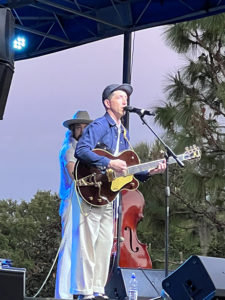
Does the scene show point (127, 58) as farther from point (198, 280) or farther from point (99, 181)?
point (198, 280)

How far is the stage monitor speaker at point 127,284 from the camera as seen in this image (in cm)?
464

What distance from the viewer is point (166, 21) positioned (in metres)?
6.98

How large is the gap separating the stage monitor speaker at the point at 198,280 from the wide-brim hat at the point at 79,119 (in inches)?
91.6

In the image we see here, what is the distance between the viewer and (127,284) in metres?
4.64

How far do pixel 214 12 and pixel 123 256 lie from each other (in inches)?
119

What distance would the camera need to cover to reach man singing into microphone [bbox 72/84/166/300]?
4.39 m

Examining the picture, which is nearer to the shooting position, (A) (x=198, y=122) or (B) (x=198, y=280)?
(B) (x=198, y=280)

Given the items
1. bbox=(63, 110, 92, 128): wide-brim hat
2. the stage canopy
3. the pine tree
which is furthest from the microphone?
the pine tree

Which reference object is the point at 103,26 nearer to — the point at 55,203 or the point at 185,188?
the point at 185,188

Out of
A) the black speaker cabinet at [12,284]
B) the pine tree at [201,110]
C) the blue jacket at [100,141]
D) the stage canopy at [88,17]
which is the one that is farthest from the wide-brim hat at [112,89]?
the pine tree at [201,110]

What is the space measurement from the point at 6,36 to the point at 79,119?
2016 mm

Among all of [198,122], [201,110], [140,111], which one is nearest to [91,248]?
[140,111]

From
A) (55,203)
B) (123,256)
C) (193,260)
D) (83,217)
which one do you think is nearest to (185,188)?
(123,256)

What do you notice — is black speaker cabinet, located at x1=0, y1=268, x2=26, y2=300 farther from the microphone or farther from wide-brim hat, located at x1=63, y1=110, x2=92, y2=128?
wide-brim hat, located at x1=63, y1=110, x2=92, y2=128
